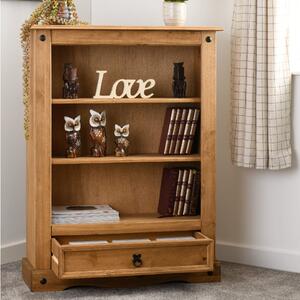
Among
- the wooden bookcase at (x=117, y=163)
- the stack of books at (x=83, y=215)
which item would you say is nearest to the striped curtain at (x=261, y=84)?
the wooden bookcase at (x=117, y=163)

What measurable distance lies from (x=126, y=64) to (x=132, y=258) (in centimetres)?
84

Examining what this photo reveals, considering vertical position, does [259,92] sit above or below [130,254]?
above

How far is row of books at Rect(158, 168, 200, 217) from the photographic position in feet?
10.7

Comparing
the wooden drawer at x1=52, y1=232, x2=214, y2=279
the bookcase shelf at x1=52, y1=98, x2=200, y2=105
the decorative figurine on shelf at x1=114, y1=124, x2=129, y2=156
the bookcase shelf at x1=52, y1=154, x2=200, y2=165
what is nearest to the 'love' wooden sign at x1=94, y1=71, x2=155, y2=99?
the bookcase shelf at x1=52, y1=98, x2=200, y2=105

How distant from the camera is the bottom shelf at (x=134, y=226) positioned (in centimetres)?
311

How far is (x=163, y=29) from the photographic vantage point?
309 centimetres

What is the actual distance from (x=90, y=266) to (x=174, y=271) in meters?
0.33

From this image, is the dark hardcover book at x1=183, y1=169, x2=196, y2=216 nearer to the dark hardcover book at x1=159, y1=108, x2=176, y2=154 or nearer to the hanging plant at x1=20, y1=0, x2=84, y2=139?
the dark hardcover book at x1=159, y1=108, x2=176, y2=154

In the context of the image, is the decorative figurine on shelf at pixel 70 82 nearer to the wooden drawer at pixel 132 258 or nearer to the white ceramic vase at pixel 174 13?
the white ceramic vase at pixel 174 13

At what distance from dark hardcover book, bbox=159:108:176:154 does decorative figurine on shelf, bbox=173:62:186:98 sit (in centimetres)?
7

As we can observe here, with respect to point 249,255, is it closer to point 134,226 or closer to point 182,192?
point 182,192

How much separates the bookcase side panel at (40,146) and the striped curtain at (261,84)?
2.83 feet

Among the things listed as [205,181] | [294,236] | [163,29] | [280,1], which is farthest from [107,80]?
[294,236]

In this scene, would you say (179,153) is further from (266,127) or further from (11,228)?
(11,228)
